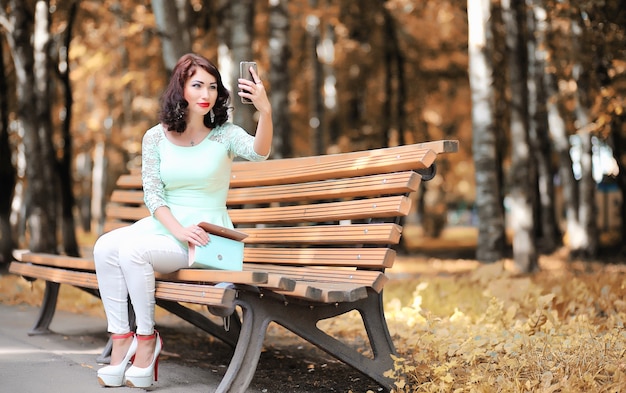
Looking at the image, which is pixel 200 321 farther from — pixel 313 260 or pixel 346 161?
pixel 346 161

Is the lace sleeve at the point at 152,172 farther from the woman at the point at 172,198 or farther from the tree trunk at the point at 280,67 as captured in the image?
the tree trunk at the point at 280,67

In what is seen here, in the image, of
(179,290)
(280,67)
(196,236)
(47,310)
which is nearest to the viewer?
(179,290)

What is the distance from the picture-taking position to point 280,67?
A: 12875mm

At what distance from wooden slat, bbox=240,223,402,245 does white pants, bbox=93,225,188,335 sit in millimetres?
804

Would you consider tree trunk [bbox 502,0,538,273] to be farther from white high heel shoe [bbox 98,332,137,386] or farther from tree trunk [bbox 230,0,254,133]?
white high heel shoe [bbox 98,332,137,386]

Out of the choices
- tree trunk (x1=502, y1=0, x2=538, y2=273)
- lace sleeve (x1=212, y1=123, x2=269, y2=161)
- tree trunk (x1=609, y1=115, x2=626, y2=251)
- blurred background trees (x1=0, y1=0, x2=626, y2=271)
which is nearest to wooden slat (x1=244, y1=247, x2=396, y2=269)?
lace sleeve (x1=212, y1=123, x2=269, y2=161)

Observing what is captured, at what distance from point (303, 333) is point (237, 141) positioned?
1126mm

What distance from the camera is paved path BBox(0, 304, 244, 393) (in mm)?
4789

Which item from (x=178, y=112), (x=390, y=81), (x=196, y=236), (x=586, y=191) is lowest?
(x=196, y=236)

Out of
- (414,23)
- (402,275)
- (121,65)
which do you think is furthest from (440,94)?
(402,275)

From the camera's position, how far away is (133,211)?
6922 mm

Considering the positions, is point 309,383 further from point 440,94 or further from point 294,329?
point 440,94

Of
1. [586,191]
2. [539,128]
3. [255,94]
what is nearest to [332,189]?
[255,94]

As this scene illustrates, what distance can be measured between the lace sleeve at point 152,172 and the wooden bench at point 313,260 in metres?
0.43
